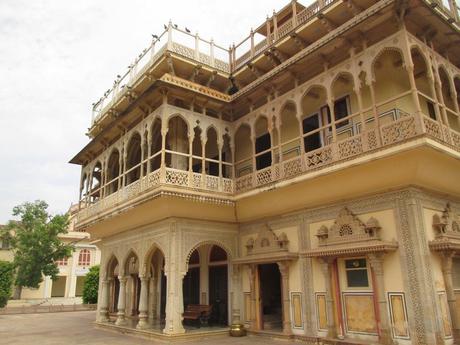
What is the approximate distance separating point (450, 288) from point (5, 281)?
32219mm

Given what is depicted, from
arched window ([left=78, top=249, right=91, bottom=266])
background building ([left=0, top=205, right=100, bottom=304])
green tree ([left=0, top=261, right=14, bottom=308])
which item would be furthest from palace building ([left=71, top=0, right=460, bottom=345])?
arched window ([left=78, top=249, right=91, bottom=266])

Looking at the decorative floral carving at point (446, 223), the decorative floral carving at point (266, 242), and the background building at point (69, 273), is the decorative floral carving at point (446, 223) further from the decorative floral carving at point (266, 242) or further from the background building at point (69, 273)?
the background building at point (69, 273)

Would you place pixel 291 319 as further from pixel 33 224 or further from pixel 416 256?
pixel 33 224

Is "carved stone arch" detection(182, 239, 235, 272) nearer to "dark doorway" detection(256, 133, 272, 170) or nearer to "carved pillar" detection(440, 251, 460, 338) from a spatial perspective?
"dark doorway" detection(256, 133, 272, 170)

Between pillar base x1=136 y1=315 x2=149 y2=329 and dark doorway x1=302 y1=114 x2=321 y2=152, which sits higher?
dark doorway x1=302 y1=114 x2=321 y2=152

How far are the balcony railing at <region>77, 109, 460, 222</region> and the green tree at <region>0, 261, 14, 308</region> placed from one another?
20.0 metres

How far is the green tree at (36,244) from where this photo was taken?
1319 inches

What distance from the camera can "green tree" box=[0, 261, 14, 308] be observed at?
98.4ft

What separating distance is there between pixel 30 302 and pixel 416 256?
39.1 meters

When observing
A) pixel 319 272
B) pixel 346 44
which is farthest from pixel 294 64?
pixel 319 272

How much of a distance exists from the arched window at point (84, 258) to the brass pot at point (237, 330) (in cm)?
3597

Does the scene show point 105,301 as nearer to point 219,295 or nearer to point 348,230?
point 219,295

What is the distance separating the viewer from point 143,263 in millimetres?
14484

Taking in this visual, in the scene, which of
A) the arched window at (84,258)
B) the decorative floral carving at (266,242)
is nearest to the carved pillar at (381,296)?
the decorative floral carving at (266,242)
